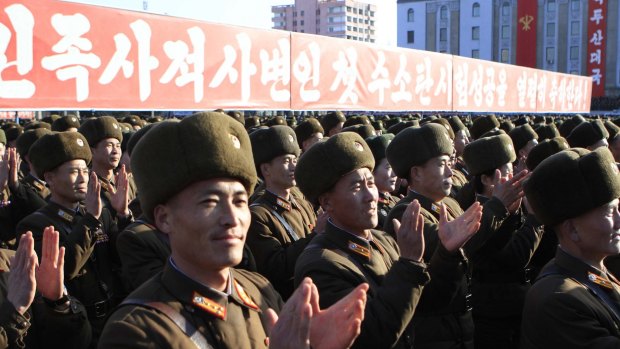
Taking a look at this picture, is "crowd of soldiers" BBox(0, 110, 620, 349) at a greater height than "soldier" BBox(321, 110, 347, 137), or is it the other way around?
"soldier" BBox(321, 110, 347, 137)

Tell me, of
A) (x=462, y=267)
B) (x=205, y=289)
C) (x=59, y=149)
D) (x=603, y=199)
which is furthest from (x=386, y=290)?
(x=59, y=149)

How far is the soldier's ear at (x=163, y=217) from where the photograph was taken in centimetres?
221

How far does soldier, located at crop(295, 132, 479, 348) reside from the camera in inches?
107

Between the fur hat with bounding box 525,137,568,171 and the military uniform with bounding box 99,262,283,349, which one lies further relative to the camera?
the fur hat with bounding box 525,137,568,171

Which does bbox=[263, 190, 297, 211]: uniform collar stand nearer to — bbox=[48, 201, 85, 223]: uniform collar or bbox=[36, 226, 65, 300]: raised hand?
bbox=[48, 201, 85, 223]: uniform collar

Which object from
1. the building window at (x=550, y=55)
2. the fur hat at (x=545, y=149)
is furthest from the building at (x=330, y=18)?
the fur hat at (x=545, y=149)

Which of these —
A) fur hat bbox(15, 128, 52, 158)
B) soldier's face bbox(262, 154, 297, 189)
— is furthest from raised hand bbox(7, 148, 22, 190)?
soldier's face bbox(262, 154, 297, 189)

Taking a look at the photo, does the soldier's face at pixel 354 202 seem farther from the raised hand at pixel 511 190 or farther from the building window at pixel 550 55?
the building window at pixel 550 55

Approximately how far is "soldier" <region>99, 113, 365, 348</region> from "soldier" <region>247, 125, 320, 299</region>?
191 cm

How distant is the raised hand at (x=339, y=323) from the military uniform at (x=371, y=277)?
814 mm

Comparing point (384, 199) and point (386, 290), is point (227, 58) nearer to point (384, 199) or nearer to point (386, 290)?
point (384, 199)

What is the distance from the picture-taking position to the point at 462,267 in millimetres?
3271

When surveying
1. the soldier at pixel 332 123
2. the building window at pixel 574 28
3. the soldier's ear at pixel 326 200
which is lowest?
the soldier's ear at pixel 326 200

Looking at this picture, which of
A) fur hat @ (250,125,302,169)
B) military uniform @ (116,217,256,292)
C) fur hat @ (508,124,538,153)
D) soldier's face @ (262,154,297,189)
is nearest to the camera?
military uniform @ (116,217,256,292)
